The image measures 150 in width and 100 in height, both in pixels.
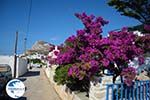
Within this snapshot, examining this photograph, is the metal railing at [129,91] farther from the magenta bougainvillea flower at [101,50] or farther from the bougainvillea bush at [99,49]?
the bougainvillea bush at [99,49]

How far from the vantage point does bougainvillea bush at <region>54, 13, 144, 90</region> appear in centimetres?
891

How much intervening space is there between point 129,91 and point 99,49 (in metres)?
1.69

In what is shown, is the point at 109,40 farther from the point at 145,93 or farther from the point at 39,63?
the point at 39,63

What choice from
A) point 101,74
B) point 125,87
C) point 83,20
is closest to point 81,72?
point 101,74

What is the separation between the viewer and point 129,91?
352 inches

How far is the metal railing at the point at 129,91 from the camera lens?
8.57m

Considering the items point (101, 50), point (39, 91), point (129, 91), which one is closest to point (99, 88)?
point (129, 91)

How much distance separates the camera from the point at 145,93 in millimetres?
9383

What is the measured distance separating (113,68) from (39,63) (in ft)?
221

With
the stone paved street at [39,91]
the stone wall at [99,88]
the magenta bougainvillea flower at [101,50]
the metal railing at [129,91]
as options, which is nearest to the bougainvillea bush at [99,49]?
the magenta bougainvillea flower at [101,50]

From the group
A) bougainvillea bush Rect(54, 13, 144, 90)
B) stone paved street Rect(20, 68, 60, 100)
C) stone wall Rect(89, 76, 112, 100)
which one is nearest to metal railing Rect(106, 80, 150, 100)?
stone wall Rect(89, 76, 112, 100)

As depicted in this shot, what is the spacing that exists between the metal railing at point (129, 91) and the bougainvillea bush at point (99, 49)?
71 cm

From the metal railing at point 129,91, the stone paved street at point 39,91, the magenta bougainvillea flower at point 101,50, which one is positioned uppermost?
the magenta bougainvillea flower at point 101,50

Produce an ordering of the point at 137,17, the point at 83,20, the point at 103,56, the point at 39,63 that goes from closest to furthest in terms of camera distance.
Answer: the point at 103,56 < the point at 83,20 < the point at 137,17 < the point at 39,63
